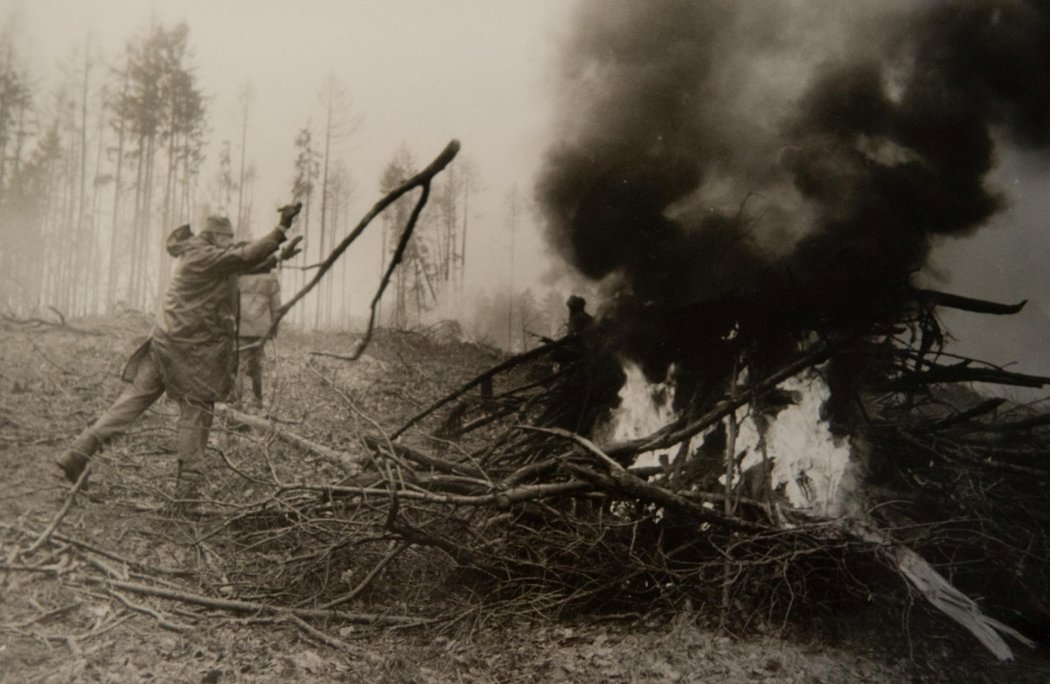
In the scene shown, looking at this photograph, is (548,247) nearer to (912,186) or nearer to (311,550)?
(912,186)

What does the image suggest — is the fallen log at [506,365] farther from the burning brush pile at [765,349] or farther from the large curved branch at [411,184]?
the large curved branch at [411,184]

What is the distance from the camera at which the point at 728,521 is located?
10.6 feet

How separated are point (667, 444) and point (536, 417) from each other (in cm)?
125

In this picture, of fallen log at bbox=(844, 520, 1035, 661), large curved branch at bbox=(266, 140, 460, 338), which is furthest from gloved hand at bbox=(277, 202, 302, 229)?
fallen log at bbox=(844, 520, 1035, 661)

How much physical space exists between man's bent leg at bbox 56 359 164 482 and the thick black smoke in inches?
115

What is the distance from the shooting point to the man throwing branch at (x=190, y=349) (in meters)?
4.21

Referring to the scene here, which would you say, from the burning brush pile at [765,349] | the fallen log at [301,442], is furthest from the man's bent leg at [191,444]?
the burning brush pile at [765,349]

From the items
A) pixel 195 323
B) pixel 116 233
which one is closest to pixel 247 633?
pixel 195 323

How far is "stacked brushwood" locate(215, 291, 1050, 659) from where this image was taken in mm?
3178

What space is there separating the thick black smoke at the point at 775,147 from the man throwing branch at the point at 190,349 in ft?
7.48

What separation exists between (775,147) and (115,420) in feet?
15.0

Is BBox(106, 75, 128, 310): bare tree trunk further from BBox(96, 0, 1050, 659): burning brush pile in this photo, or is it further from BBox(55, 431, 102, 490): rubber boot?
BBox(96, 0, 1050, 659): burning brush pile

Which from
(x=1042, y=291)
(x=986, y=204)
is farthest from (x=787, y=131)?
(x=1042, y=291)

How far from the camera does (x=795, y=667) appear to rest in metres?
2.85
